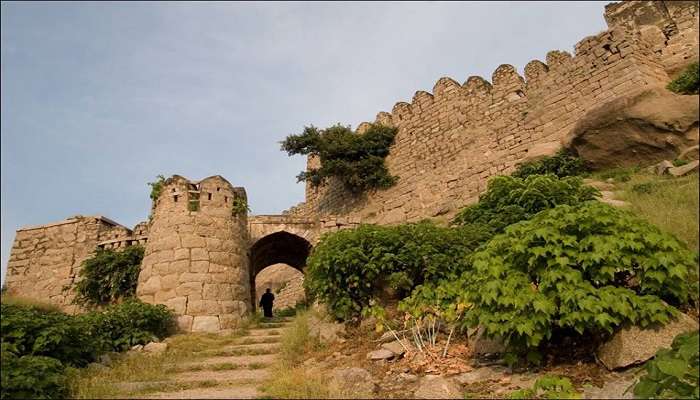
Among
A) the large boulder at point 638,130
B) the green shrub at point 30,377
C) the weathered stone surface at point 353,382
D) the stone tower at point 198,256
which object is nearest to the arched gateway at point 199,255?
the stone tower at point 198,256

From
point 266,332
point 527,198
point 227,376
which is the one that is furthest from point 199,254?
point 527,198

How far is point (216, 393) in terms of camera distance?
Result: 5.93m

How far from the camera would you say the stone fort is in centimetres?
1044

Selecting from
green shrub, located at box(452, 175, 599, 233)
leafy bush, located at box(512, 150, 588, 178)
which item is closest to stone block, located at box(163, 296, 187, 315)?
green shrub, located at box(452, 175, 599, 233)

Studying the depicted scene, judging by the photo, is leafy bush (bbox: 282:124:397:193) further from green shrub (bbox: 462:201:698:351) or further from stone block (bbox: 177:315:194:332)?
green shrub (bbox: 462:201:698:351)

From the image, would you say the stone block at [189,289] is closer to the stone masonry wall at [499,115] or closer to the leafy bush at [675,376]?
the stone masonry wall at [499,115]

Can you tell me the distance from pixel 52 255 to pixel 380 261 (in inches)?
420

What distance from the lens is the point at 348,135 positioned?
19469mm

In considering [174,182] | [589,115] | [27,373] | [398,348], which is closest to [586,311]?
[398,348]

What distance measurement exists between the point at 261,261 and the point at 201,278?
13.7 feet

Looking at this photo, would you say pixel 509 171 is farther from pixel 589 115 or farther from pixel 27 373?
pixel 27 373

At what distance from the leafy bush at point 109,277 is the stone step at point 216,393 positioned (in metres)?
6.82

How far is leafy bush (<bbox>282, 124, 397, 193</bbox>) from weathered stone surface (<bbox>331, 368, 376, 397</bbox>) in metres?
12.8

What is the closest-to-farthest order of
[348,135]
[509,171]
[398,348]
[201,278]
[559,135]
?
[398,348] < [201,278] < [559,135] < [509,171] < [348,135]
